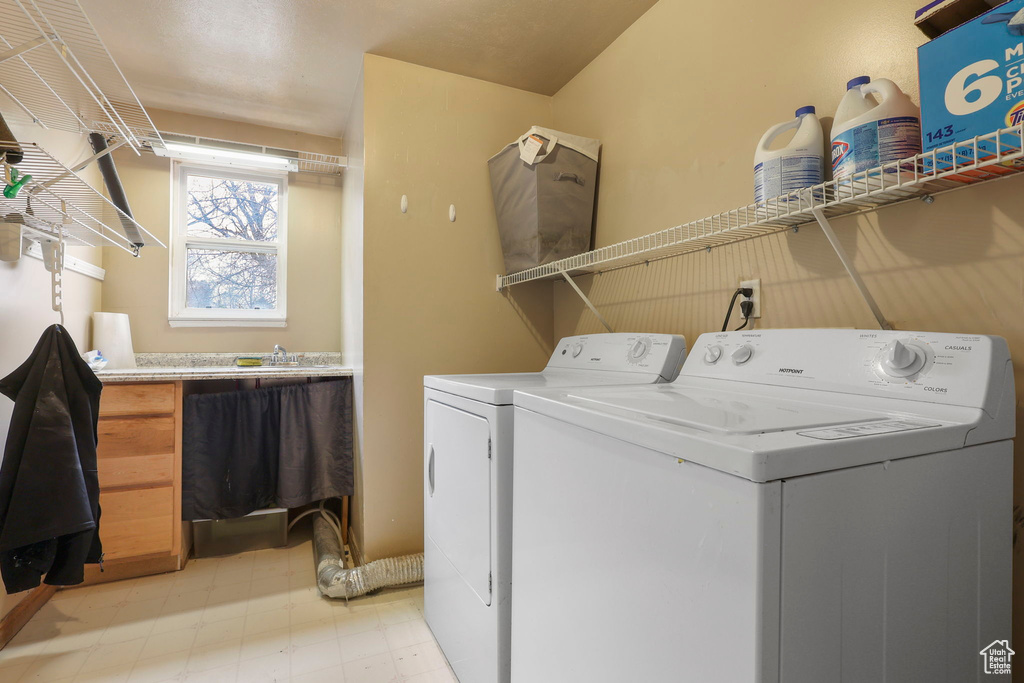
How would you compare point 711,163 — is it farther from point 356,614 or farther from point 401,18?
point 356,614

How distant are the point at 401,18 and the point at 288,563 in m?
2.60

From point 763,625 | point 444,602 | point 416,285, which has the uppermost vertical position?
point 416,285

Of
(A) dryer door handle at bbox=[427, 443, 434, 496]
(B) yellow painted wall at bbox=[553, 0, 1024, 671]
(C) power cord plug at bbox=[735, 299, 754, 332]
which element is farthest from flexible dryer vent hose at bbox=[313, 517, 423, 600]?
(C) power cord plug at bbox=[735, 299, 754, 332]

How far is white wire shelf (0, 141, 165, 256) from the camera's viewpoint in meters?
1.56

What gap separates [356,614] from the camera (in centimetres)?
202

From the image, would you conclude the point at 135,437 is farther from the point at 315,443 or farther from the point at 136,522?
the point at 315,443

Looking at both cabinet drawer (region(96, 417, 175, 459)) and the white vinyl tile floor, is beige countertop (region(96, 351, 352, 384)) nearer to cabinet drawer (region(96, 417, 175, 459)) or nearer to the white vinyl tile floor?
cabinet drawer (region(96, 417, 175, 459))

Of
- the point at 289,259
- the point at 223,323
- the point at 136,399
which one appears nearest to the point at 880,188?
the point at 136,399

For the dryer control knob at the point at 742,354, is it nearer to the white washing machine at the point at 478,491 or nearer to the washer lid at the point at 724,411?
the washer lid at the point at 724,411

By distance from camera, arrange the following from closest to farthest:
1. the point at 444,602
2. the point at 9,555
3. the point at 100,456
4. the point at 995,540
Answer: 1. the point at 995,540
2. the point at 9,555
3. the point at 444,602
4. the point at 100,456

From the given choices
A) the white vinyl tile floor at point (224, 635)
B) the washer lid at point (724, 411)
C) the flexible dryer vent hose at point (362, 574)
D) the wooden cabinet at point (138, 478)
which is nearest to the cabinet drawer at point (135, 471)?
the wooden cabinet at point (138, 478)

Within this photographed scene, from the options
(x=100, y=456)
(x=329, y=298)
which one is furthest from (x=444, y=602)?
(x=329, y=298)

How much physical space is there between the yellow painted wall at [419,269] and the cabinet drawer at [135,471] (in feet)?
2.92

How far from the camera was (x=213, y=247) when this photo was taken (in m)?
3.09
